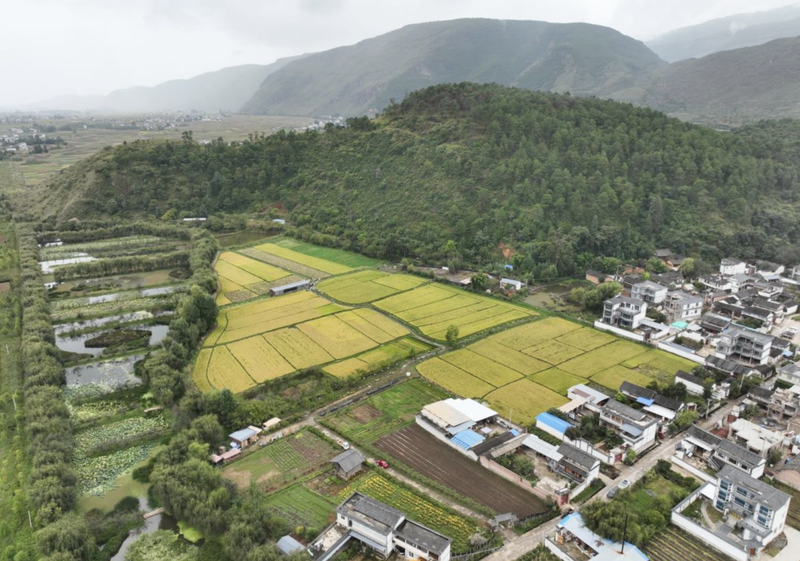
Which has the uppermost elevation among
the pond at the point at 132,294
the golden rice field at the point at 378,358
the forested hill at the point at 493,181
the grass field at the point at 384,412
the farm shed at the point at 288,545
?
the forested hill at the point at 493,181

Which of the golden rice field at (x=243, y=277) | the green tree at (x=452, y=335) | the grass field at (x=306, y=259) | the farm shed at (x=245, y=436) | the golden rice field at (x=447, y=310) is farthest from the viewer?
the grass field at (x=306, y=259)

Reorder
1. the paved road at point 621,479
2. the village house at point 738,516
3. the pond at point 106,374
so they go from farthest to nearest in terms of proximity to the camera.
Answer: the pond at point 106,374
the paved road at point 621,479
the village house at point 738,516

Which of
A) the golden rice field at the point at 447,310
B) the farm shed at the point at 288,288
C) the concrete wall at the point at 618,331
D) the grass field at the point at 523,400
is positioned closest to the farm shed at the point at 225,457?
the grass field at the point at 523,400

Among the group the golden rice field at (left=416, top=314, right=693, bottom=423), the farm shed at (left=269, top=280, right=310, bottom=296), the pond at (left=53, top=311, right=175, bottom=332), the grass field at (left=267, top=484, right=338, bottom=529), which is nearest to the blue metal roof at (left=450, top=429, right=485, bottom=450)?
the golden rice field at (left=416, top=314, right=693, bottom=423)

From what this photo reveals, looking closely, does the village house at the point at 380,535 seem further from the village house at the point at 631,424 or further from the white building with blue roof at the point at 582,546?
the village house at the point at 631,424

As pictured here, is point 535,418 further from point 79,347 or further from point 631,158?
point 631,158

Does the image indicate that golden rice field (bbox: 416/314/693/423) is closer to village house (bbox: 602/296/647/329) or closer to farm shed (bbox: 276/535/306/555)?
village house (bbox: 602/296/647/329)

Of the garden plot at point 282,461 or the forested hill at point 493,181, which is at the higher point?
the forested hill at point 493,181

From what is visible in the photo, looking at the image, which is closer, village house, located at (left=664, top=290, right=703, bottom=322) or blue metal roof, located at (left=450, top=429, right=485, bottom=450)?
blue metal roof, located at (left=450, top=429, right=485, bottom=450)
